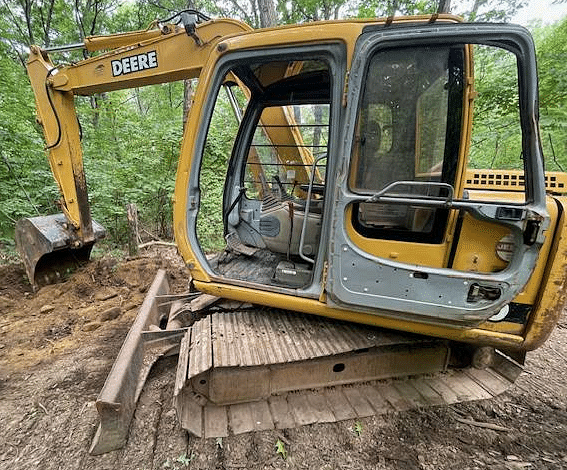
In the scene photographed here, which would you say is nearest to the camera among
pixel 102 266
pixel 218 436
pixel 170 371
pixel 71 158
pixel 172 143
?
pixel 218 436

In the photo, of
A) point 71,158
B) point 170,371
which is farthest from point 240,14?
point 170,371

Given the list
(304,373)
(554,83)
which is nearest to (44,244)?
(304,373)

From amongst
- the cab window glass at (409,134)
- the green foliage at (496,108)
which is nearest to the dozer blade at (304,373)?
the cab window glass at (409,134)

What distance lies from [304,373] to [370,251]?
0.96 meters

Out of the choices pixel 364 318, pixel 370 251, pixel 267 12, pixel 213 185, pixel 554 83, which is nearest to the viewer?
pixel 370 251

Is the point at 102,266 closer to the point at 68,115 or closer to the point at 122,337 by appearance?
the point at 122,337

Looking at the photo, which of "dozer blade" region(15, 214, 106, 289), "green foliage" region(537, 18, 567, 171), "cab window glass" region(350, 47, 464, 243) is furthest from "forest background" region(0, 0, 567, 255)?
"cab window glass" region(350, 47, 464, 243)

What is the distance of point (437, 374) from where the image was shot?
7.84 ft

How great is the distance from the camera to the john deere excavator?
169cm

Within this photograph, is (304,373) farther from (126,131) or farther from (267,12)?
(267,12)

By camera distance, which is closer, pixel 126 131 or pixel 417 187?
pixel 417 187

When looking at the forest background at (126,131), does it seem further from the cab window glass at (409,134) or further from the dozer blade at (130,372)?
the dozer blade at (130,372)

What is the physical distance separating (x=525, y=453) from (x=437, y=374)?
0.63 metres

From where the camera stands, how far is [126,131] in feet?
22.0
